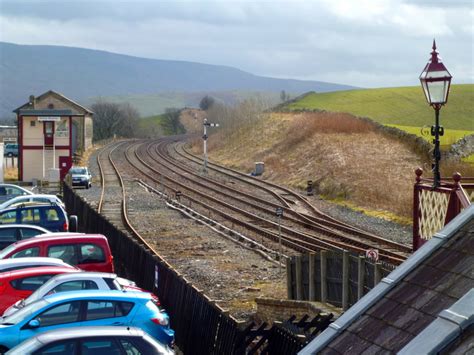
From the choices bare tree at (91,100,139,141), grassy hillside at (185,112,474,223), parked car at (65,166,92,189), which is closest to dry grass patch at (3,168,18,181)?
parked car at (65,166,92,189)

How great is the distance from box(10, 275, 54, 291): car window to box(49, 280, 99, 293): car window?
129cm

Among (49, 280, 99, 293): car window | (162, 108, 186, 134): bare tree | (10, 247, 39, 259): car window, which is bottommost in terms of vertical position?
(162, 108, 186, 134): bare tree

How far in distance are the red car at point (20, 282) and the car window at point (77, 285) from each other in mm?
806

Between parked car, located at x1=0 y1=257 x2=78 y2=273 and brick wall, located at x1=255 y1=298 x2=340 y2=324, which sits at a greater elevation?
parked car, located at x1=0 y1=257 x2=78 y2=273

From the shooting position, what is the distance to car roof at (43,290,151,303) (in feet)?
42.1

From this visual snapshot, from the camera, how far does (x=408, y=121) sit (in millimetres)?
80938

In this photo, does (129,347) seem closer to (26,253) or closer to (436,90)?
(436,90)

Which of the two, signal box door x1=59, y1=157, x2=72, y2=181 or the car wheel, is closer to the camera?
the car wheel

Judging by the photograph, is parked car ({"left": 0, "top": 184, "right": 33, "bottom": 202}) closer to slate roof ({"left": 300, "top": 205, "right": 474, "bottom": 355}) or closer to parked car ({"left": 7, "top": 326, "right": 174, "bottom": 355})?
parked car ({"left": 7, "top": 326, "right": 174, "bottom": 355})

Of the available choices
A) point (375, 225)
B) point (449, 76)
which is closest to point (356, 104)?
point (375, 225)

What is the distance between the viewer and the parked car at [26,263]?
53.4 ft

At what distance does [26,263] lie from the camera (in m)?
16.5

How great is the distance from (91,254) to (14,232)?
12.2 feet

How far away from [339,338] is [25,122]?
4968cm
